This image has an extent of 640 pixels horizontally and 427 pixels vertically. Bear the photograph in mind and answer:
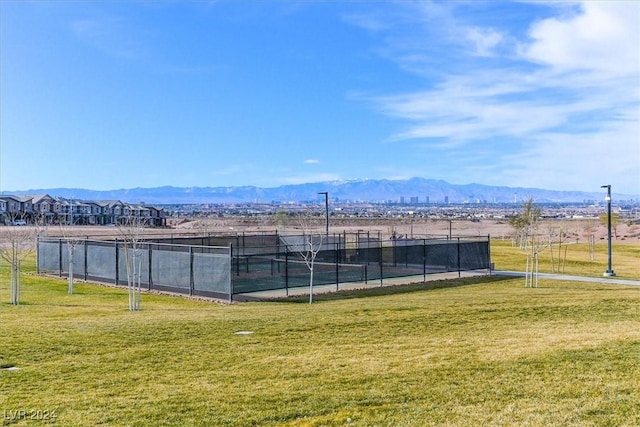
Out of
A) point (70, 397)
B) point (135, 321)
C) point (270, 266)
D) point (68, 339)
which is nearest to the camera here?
point (70, 397)

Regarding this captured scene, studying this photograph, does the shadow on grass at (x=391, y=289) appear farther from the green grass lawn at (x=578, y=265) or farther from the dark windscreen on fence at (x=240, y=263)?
the green grass lawn at (x=578, y=265)

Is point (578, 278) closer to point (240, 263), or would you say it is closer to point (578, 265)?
point (578, 265)

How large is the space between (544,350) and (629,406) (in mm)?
3007

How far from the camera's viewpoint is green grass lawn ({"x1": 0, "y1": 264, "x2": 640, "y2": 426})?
686cm

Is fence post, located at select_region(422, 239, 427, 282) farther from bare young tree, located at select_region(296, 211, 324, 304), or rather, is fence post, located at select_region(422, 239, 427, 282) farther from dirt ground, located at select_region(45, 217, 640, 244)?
dirt ground, located at select_region(45, 217, 640, 244)

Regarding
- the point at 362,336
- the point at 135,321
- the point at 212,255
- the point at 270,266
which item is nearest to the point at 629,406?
the point at 362,336

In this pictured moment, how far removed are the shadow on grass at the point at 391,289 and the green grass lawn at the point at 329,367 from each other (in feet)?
16.8

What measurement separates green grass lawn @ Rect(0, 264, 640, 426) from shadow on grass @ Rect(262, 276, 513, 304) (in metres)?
5.13

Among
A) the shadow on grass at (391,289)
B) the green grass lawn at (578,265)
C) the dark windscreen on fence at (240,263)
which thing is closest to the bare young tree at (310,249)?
the dark windscreen on fence at (240,263)

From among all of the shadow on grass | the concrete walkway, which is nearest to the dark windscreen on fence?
the shadow on grass

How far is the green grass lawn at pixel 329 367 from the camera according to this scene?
6.86 meters

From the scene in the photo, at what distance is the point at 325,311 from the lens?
52.2 ft

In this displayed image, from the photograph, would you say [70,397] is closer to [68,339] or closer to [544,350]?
[68,339]

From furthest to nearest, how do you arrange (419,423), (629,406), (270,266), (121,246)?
1. (270,266)
2. (121,246)
3. (629,406)
4. (419,423)
